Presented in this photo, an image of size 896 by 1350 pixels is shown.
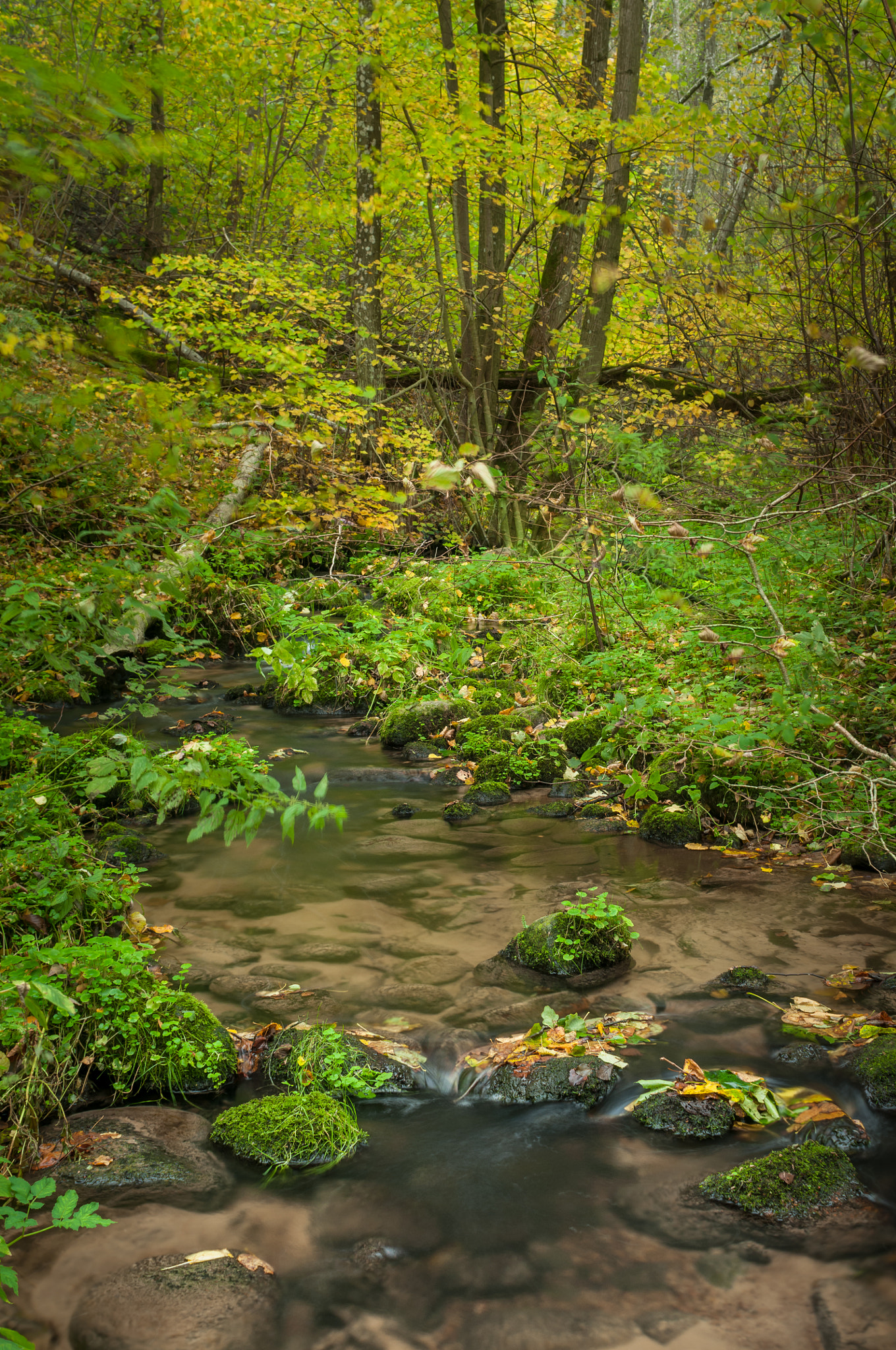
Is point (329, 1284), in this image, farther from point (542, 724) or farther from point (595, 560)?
point (542, 724)

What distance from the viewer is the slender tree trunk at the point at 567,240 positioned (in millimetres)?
11289

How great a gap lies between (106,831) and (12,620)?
1748 millimetres

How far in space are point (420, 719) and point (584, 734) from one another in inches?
72.6

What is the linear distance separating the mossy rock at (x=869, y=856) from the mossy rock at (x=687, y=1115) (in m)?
2.45

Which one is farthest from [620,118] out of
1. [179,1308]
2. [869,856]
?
[179,1308]

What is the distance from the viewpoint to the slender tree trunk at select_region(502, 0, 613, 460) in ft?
37.0

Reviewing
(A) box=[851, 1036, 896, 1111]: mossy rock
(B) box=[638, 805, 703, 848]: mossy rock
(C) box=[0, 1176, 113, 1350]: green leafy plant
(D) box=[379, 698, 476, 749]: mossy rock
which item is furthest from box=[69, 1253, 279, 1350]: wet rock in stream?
(D) box=[379, 698, 476, 749]: mossy rock

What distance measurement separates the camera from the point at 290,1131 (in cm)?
342

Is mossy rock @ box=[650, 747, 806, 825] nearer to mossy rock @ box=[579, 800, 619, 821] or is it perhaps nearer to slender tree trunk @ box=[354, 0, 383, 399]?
mossy rock @ box=[579, 800, 619, 821]

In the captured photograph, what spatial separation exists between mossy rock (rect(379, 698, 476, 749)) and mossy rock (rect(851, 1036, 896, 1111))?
17.9 feet

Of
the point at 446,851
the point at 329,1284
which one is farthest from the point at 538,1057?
the point at 446,851

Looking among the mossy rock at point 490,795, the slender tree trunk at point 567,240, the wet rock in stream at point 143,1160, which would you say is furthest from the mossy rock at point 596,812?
the slender tree trunk at point 567,240

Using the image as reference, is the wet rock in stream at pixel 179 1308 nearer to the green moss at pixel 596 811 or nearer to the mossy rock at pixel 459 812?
the mossy rock at pixel 459 812

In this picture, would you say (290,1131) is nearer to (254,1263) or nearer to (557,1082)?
(254,1263)
